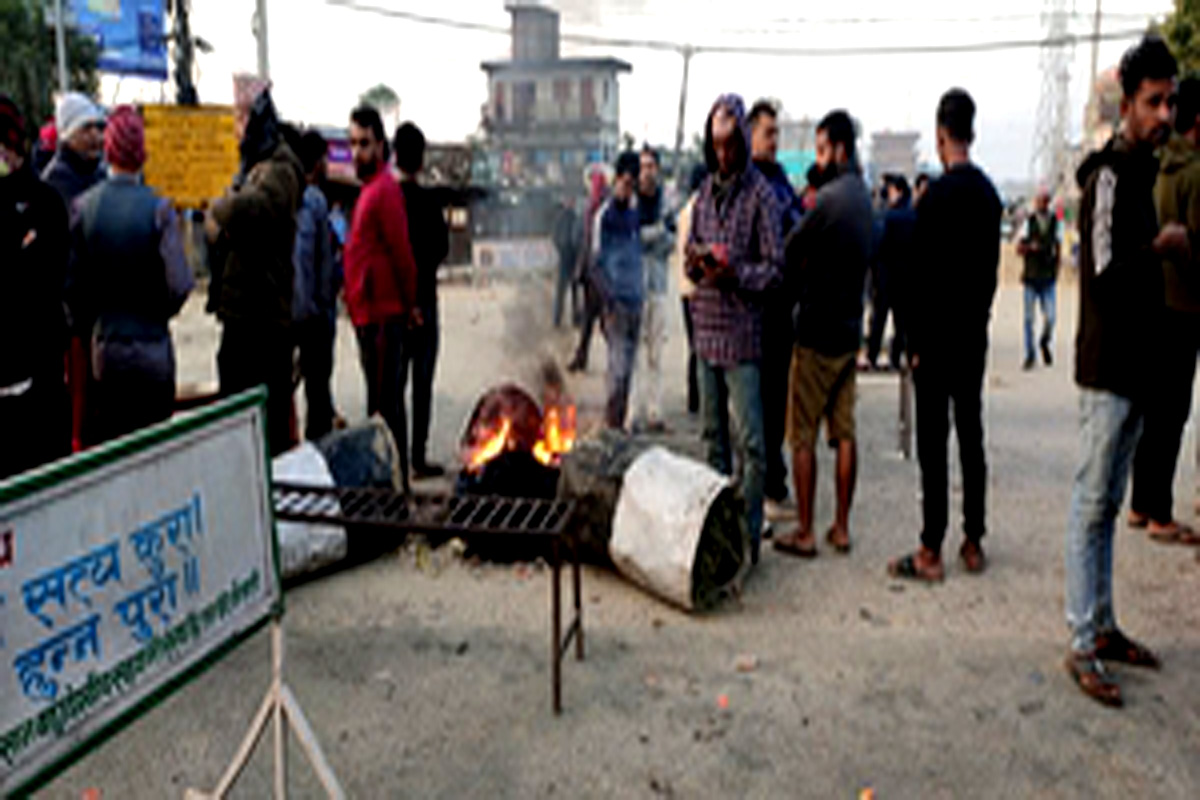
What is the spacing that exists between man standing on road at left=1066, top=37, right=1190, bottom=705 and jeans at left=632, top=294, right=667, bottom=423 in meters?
4.67

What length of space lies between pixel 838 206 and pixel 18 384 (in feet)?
12.9

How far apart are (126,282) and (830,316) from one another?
11.7ft

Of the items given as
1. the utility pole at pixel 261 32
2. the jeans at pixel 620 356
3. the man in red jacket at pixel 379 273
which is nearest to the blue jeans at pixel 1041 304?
the jeans at pixel 620 356

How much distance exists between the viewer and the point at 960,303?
4.83m

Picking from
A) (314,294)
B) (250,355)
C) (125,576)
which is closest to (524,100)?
(314,294)

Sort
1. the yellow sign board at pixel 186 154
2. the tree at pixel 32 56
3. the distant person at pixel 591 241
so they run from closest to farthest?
the distant person at pixel 591 241 → the yellow sign board at pixel 186 154 → the tree at pixel 32 56

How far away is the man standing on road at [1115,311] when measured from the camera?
3457mm

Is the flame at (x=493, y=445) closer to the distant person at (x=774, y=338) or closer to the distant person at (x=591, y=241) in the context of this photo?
the distant person at (x=774, y=338)

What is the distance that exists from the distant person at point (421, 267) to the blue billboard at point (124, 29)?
83.8 ft

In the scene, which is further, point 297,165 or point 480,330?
point 480,330

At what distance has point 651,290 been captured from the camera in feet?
27.9

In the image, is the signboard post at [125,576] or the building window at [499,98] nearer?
the signboard post at [125,576]

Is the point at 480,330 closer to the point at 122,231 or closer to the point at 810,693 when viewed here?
the point at 122,231

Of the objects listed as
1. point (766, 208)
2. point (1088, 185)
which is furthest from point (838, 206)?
point (1088, 185)
